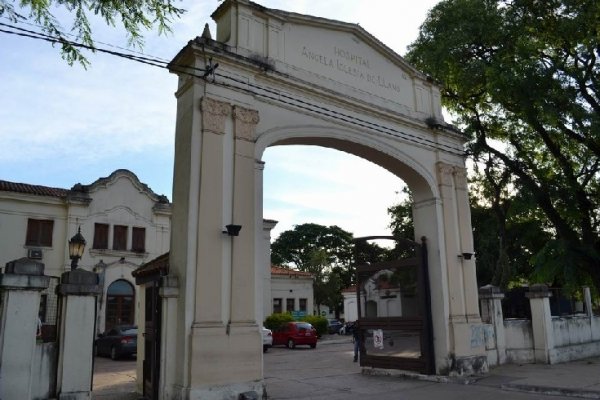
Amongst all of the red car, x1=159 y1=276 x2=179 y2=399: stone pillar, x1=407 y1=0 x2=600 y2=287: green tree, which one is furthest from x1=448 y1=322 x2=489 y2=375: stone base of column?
the red car

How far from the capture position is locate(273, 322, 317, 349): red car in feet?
75.1

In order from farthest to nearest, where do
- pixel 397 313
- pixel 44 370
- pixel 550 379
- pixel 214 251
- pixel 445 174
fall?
1. pixel 445 174
2. pixel 397 313
3. pixel 550 379
4. pixel 214 251
5. pixel 44 370

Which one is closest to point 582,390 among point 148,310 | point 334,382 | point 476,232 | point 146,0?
point 334,382

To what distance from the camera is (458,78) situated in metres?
16.3

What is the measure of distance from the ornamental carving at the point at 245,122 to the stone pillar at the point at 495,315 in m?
8.14

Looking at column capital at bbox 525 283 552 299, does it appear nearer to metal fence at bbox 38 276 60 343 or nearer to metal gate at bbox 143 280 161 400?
metal gate at bbox 143 280 161 400

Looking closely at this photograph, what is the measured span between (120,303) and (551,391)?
2082cm

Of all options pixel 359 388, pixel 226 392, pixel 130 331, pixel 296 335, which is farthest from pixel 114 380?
pixel 296 335

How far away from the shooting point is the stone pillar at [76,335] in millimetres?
6957

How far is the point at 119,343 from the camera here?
18.0m

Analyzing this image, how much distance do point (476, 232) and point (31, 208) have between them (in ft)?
77.0

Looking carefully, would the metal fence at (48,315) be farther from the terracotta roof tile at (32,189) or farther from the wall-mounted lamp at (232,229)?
the terracotta roof tile at (32,189)

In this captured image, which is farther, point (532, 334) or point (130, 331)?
point (130, 331)

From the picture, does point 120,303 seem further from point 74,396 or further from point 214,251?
point 74,396
